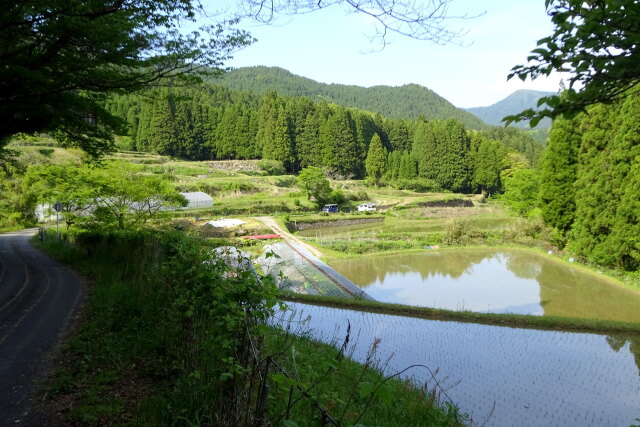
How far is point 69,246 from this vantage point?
1509 cm

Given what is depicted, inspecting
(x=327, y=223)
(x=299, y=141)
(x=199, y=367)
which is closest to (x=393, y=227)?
(x=327, y=223)

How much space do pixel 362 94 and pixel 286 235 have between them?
15780 cm

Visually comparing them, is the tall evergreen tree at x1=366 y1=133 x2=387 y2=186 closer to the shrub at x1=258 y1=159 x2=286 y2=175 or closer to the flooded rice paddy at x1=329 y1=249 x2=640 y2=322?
the shrub at x1=258 y1=159 x2=286 y2=175

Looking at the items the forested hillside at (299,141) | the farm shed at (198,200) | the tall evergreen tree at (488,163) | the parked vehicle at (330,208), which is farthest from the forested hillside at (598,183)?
the forested hillside at (299,141)

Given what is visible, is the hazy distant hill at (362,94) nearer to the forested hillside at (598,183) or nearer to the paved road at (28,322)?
the forested hillside at (598,183)

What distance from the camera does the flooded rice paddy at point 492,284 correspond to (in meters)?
14.8

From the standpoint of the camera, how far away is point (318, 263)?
64.8 feet

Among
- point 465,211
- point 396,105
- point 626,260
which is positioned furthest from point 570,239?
point 396,105

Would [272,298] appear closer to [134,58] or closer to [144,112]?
[134,58]

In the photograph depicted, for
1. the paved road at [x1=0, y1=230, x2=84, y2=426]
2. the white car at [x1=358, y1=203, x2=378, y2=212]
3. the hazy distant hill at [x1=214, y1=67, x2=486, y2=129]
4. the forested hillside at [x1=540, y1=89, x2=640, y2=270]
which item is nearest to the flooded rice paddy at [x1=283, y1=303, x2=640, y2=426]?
the paved road at [x1=0, y1=230, x2=84, y2=426]

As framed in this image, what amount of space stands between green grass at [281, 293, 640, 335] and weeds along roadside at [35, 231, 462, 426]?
5.90 m

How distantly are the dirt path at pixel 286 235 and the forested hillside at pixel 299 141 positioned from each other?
25122 millimetres

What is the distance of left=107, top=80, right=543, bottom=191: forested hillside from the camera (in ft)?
189

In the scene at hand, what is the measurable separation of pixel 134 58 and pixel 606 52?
6.50m
